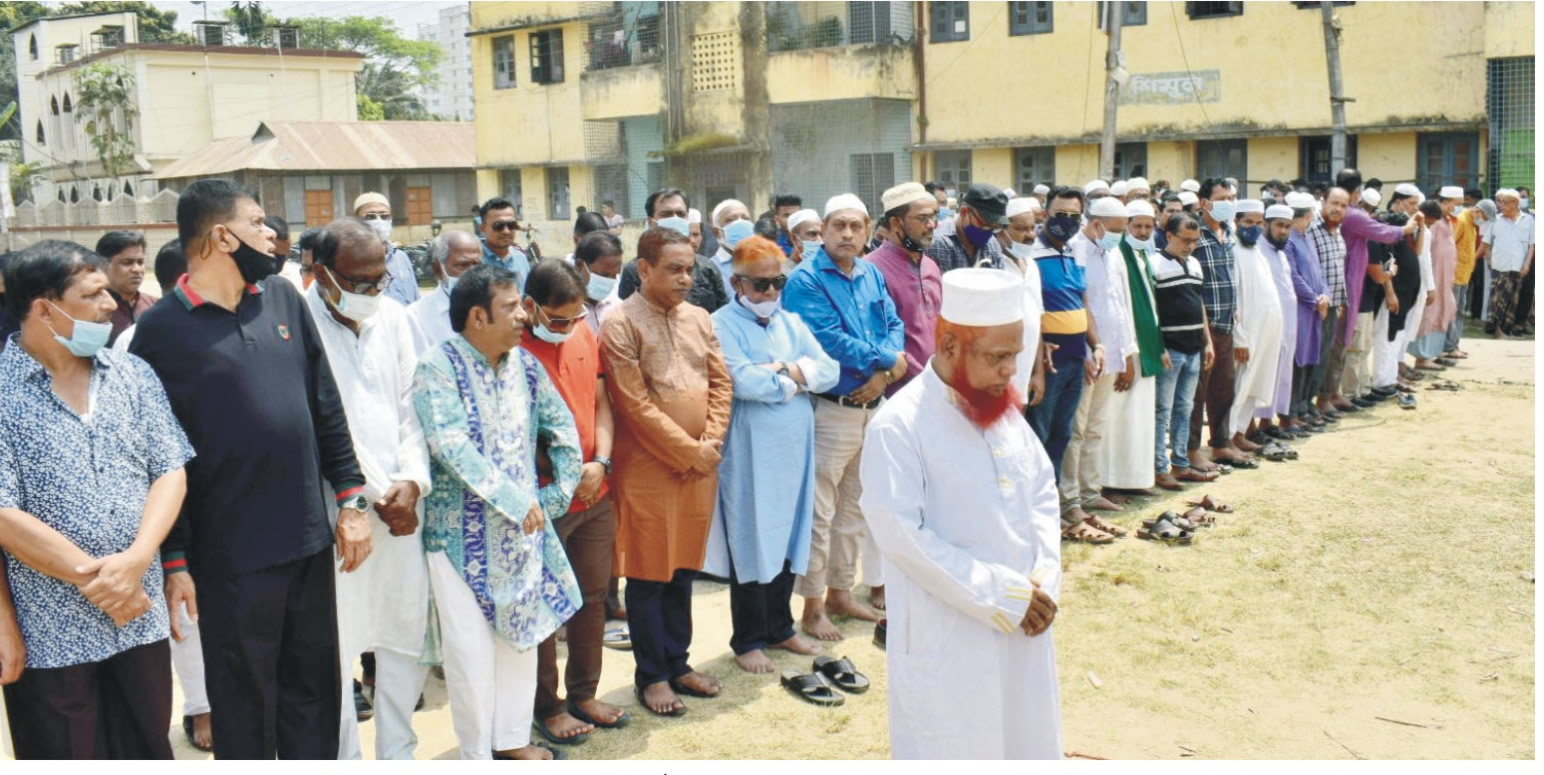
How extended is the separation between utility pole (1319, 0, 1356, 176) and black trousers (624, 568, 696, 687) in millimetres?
15082

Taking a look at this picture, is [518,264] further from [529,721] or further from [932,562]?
[932,562]

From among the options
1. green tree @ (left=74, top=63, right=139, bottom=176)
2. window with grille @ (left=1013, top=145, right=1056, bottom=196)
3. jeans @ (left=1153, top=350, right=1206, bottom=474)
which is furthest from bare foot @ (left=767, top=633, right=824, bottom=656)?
green tree @ (left=74, top=63, right=139, bottom=176)

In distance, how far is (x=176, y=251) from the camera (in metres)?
5.29

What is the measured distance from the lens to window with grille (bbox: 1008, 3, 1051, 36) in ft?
72.2

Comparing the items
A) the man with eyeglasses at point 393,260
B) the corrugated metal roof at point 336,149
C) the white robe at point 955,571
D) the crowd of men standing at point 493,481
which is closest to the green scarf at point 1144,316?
the crowd of men standing at point 493,481

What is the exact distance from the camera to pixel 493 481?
163 inches

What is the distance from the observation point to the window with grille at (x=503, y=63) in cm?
3125

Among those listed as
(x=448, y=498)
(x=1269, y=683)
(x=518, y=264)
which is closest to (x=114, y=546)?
(x=448, y=498)

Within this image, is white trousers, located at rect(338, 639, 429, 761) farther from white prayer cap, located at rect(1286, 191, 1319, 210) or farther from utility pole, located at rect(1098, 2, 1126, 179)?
utility pole, located at rect(1098, 2, 1126, 179)

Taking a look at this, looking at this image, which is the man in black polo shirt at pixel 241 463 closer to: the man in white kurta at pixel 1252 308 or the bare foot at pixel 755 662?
the bare foot at pixel 755 662

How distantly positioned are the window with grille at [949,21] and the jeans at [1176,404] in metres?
16.1

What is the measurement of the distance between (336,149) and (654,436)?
3504 cm

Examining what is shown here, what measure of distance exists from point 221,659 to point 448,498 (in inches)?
32.6

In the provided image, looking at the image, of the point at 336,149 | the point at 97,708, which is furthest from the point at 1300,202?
the point at 336,149
